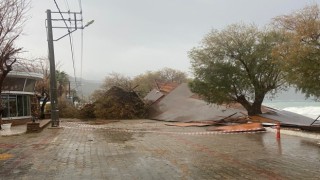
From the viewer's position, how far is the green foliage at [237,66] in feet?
88.4

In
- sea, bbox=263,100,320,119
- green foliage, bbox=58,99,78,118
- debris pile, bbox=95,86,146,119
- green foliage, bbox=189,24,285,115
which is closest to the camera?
green foliage, bbox=189,24,285,115

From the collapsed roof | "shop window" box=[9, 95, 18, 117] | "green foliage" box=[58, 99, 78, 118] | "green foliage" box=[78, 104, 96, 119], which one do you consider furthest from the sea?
"shop window" box=[9, 95, 18, 117]

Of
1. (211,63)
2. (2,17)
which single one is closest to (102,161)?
(2,17)

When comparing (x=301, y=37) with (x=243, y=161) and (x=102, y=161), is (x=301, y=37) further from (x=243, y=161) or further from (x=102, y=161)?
(x=102, y=161)

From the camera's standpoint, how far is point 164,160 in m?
10.5

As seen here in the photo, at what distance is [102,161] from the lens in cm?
1047

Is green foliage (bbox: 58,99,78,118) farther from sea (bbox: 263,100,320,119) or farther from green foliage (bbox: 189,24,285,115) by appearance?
sea (bbox: 263,100,320,119)

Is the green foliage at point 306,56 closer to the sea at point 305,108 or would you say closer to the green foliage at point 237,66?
the green foliage at point 237,66

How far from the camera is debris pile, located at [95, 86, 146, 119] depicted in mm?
36219

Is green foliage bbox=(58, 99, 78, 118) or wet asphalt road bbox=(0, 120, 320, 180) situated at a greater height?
green foliage bbox=(58, 99, 78, 118)

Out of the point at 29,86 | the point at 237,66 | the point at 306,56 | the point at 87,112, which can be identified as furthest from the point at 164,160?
the point at 87,112

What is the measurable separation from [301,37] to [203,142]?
678 centimetres

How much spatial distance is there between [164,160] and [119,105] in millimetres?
26416

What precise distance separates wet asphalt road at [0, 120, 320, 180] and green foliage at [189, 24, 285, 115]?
12.5m
